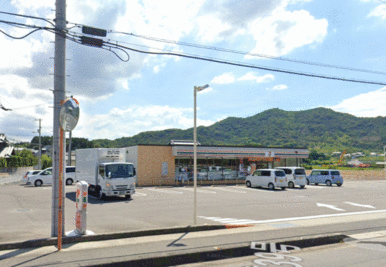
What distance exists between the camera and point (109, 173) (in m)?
19.1

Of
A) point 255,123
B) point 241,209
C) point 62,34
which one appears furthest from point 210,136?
point 62,34

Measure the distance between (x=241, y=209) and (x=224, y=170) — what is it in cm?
2025

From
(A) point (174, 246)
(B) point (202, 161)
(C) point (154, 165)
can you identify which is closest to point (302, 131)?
(B) point (202, 161)

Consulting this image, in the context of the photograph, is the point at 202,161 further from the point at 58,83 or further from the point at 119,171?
the point at 58,83

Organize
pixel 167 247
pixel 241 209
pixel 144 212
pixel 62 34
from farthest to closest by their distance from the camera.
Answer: pixel 241 209 → pixel 144 212 → pixel 62 34 → pixel 167 247

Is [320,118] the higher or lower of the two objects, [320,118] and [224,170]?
the higher

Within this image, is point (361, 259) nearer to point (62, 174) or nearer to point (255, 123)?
point (62, 174)

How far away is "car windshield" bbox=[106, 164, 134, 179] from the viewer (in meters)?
A: 19.4

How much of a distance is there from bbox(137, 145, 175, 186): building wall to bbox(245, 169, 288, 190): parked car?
332 inches

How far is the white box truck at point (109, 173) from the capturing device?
1912 cm

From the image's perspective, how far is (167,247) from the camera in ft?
26.2

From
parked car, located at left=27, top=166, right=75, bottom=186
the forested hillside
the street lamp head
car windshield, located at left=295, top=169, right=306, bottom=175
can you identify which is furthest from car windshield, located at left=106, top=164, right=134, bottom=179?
the forested hillside

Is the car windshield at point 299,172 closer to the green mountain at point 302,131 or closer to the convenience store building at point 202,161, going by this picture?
the convenience store building at point 202,161

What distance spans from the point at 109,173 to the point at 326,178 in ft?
79.3
